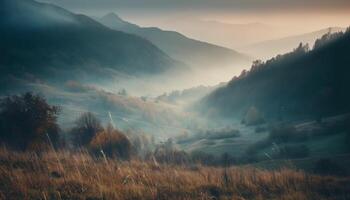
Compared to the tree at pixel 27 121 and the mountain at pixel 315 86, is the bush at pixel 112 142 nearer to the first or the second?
the tree at pixel 27 121

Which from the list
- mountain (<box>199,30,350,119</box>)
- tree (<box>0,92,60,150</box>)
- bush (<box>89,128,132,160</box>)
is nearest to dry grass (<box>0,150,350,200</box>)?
tree (<box>0,92,60,150</box>)

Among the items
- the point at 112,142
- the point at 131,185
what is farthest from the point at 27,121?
the point at 131,185

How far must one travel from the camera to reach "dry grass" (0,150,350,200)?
11.1 metres

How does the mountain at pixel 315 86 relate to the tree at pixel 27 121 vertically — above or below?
above

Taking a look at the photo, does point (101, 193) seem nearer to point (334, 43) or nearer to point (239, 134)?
point (239, 134)

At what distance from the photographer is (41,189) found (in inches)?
442

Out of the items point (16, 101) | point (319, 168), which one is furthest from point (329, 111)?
point (16, 101)

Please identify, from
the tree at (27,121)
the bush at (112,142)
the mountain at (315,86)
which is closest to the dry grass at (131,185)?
the tree at (27,121)

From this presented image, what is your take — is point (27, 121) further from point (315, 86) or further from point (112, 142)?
point (315, 86)

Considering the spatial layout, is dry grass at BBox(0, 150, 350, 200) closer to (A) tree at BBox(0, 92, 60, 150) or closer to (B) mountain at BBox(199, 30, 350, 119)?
(A) tree at BBox(0, 92, 60, 150)

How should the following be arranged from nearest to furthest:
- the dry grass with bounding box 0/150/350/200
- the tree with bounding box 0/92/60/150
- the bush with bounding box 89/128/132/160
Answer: the dry grass with bounding box 0/150/350/200, the tree with bounding box 0/92/60/150, the bush with bounding box 89/128/132/160

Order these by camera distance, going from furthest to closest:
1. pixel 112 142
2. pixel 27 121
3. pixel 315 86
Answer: pixel 315 86 < pixel 112 142 < pixel 27 121

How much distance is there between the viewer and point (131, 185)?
39.4 ft

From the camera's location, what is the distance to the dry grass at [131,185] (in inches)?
435
